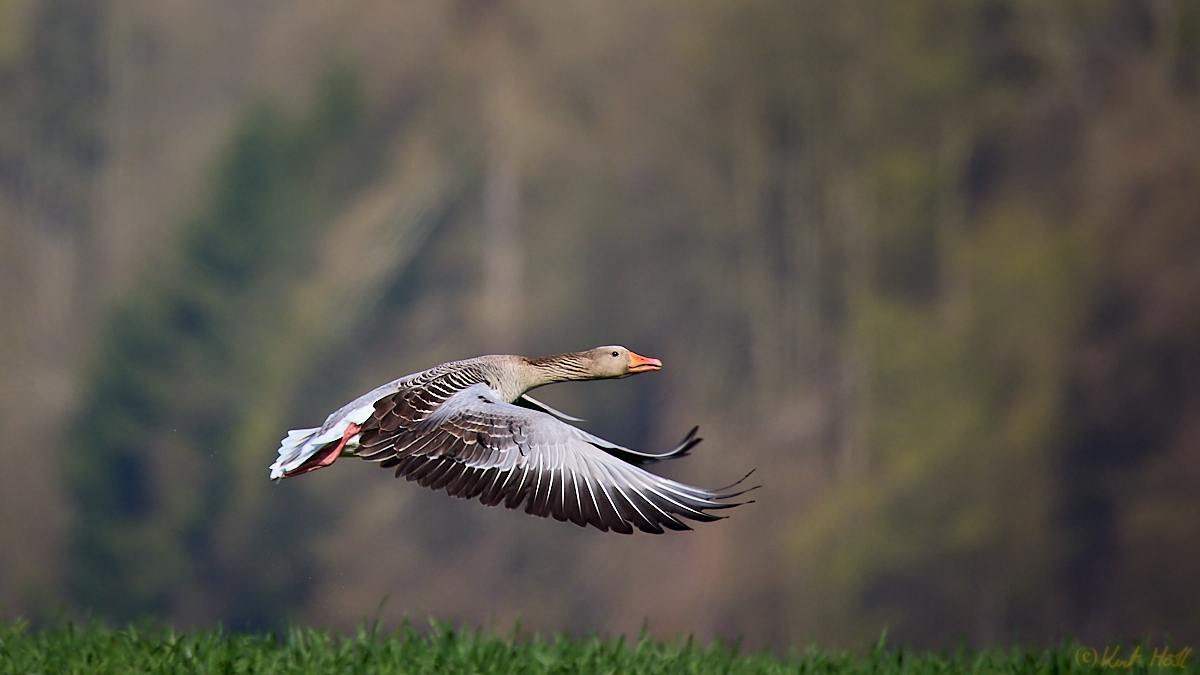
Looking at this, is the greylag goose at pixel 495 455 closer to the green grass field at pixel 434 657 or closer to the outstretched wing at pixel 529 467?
the outstretched wing at pixel 529 467

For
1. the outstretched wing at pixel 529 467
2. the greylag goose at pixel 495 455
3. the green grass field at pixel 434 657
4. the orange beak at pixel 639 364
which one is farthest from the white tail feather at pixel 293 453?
the orange beak at pixel 639 364

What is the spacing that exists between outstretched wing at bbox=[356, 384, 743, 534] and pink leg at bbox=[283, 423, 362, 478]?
119mm

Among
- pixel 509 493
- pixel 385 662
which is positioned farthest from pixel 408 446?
pixel 385 662

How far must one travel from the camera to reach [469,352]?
1800cm

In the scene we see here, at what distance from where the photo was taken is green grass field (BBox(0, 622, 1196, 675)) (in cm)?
533

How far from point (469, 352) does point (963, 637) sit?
488 inches

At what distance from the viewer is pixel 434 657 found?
5.50 meters

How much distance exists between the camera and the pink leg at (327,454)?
5.55 m
